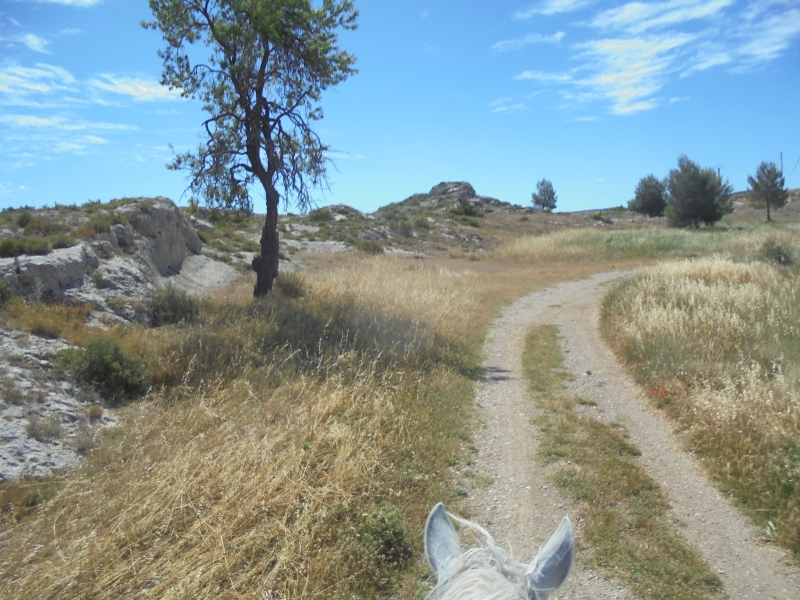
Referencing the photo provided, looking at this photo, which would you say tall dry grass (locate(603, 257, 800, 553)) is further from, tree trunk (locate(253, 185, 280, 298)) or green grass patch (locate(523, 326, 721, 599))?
tree trunk (locate(253, 185, 280, 298))

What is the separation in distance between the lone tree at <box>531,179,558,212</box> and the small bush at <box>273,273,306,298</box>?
67.1m

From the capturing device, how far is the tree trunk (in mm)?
12992

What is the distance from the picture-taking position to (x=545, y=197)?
7875 centimetres

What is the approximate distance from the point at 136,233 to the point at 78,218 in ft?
4.19

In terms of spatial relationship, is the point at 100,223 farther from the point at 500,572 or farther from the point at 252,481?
the point at 500,572

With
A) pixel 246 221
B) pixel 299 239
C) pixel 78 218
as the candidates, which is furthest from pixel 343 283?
pixel 299 239

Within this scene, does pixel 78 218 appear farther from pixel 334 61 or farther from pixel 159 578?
pixel 159 578

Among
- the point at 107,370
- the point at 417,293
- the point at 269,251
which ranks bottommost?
the point at 107,370

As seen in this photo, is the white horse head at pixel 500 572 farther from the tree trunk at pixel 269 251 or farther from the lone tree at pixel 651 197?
the lone tree at pixel 651 197

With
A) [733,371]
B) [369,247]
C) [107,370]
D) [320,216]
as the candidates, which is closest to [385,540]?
[107,370]

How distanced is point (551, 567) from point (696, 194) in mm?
45212

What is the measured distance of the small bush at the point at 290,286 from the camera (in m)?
14.5

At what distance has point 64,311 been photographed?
8984 mm

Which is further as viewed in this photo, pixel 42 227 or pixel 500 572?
pixel 42 227
